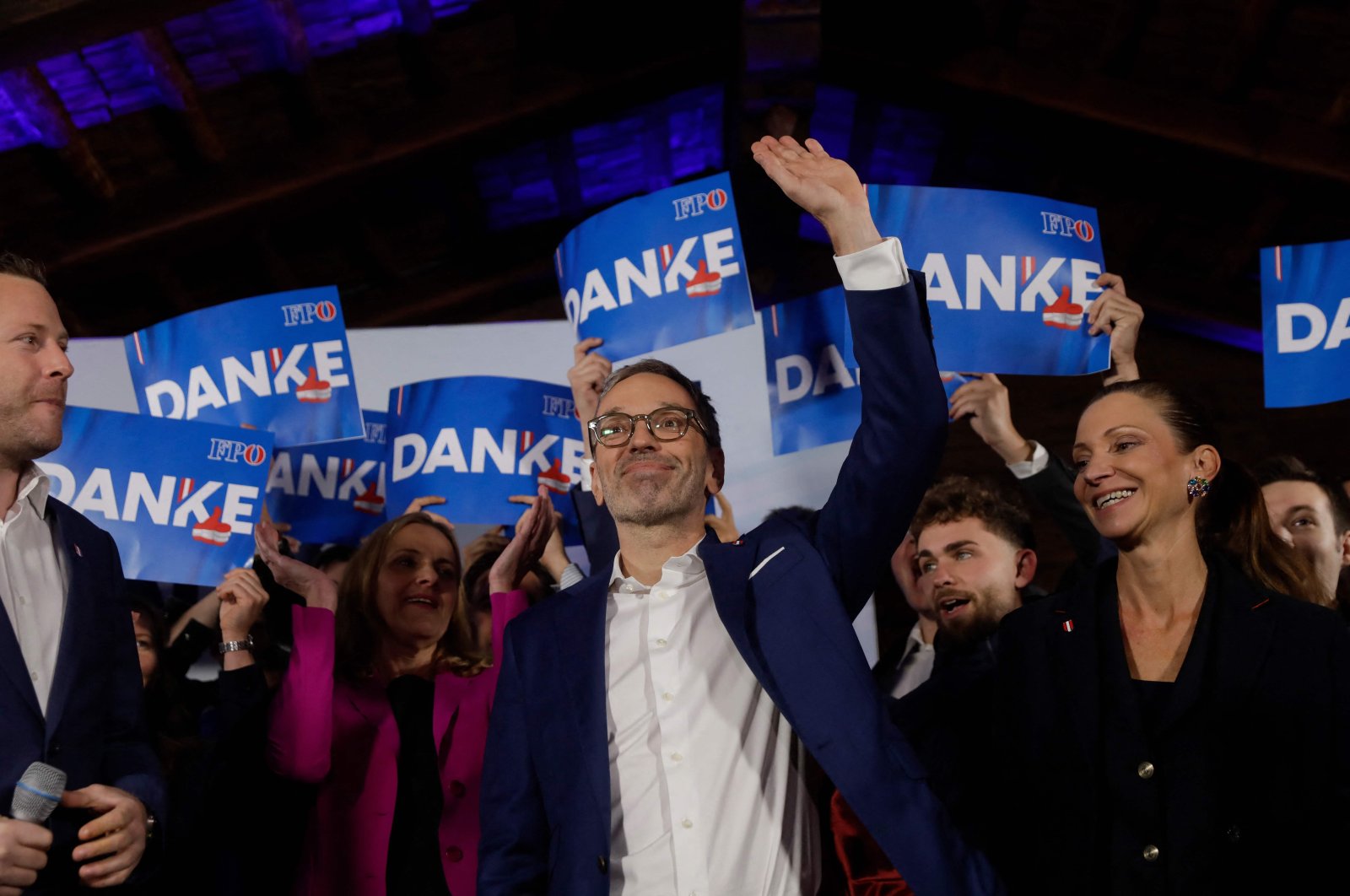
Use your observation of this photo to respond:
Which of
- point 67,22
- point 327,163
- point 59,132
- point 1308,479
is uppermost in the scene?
point 327,163

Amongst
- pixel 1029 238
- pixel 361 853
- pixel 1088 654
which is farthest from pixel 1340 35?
pixel 361 853

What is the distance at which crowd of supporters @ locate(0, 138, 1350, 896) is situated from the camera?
1819 mm

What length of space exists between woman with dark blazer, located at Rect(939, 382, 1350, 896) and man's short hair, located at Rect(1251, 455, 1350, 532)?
0.86m

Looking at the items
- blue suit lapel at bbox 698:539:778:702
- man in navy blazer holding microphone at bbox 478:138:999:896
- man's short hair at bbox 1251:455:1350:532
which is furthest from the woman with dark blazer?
man's short hair at bbox 1251:455:1350:532

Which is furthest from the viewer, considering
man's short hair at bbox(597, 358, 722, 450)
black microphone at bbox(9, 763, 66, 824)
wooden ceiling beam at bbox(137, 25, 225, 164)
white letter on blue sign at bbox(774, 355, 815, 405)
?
wooden ceiling beam at bbox(137, 25, 225, 164)

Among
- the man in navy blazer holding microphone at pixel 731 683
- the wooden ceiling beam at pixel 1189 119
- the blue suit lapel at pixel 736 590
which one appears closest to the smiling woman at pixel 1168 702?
the man in navy blazer holding microphone at pixel 731 683

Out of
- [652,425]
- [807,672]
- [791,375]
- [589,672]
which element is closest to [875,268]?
[652,425]

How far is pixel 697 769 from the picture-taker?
185 cm

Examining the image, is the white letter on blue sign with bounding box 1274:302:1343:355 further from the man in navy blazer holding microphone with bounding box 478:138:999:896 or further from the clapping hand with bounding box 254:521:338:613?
the clapping hand with bounding box 254:521:338:613

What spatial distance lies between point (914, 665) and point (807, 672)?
4.65ft

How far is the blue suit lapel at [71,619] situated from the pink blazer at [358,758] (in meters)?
0.53

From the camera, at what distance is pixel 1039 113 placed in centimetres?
661

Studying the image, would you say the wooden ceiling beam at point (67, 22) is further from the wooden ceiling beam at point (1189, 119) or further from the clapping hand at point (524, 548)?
the wooden ceiling beam at point (1189, 119)

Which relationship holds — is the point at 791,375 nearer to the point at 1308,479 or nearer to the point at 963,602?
the point at 963,602
